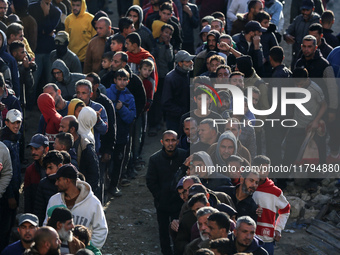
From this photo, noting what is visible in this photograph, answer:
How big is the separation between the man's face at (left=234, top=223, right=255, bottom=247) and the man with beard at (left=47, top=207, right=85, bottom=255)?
1581 mm

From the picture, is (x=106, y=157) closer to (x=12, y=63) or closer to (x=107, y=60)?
(x=107, y=60)

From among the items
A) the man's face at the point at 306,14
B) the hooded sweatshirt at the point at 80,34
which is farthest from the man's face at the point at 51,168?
the man's face at the point at 306,14

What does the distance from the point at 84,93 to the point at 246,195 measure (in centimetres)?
296

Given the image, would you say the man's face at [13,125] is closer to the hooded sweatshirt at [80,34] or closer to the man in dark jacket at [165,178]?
the man in dark jacket at [165,178]

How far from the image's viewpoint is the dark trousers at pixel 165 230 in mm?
10703

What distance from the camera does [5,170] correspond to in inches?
391

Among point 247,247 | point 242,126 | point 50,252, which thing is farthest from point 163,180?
point 50,252

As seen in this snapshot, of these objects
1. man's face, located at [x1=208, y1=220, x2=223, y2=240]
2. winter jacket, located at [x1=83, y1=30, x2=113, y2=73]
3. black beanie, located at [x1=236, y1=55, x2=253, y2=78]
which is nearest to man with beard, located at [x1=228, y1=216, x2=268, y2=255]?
man's face, located at [x1=208, y1=220, x2=223, y2=240]

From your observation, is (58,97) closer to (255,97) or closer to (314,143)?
(255,97)

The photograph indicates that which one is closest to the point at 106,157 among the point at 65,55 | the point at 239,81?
the point at 239,81

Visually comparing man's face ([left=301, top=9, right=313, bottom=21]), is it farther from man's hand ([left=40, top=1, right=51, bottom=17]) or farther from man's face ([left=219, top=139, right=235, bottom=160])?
man's face ([left=219, top=139, right=235, bottom=160])

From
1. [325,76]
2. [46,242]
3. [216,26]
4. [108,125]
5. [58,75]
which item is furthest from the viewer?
[216,26]

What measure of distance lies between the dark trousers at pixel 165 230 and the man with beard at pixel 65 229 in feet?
10.7

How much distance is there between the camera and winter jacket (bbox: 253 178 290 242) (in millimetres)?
9680
